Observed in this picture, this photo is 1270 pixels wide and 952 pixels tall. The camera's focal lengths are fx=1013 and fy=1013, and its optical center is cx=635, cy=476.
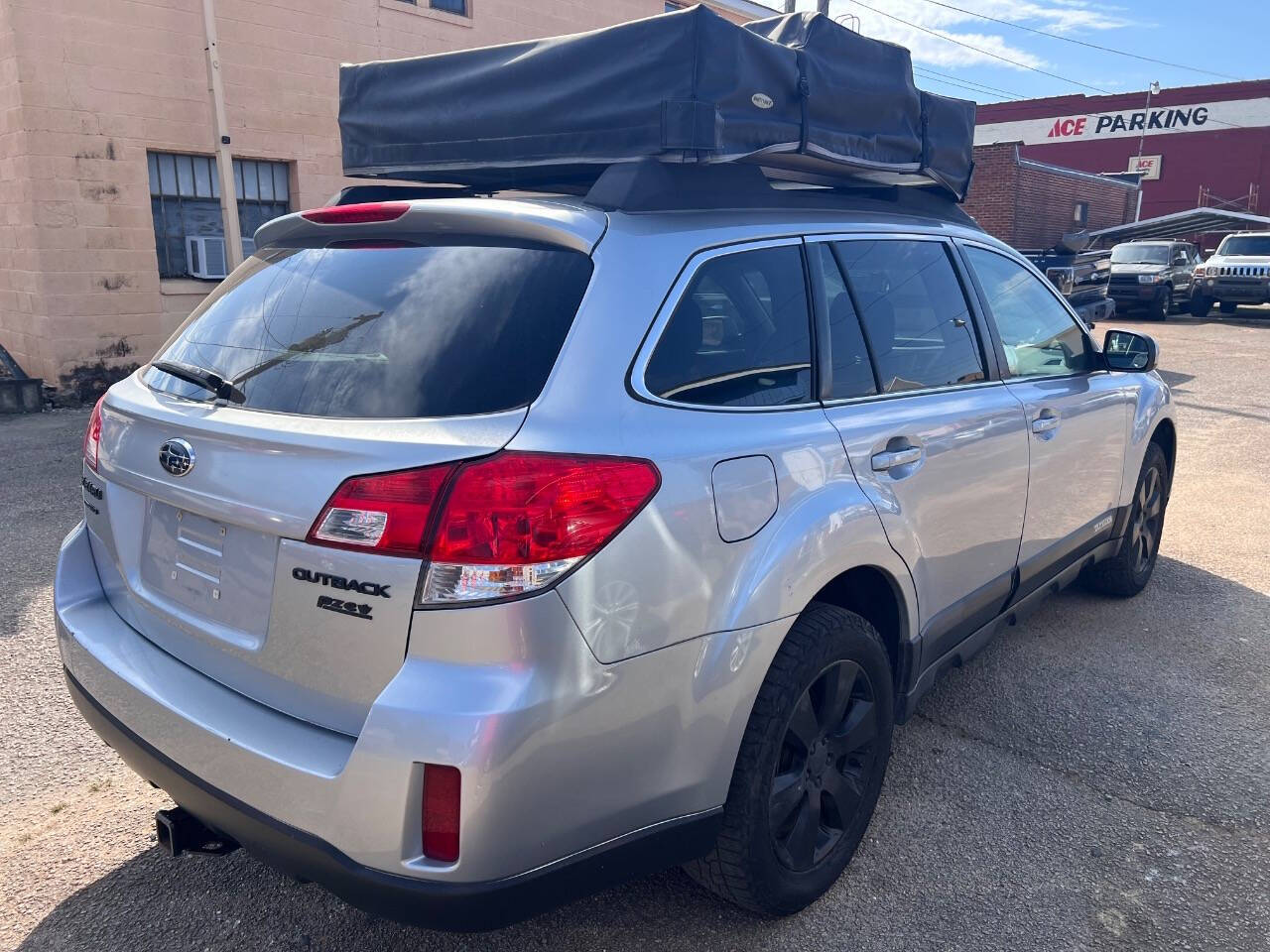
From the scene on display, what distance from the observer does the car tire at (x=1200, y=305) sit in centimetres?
2345

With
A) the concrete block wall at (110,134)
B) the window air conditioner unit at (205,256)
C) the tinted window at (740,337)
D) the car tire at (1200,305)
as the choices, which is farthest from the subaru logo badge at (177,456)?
the car tire at (1200,305)

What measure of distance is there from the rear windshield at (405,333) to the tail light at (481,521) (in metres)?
0.16

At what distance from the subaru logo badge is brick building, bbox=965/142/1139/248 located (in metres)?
25.0

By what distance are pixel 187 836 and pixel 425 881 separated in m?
0.80

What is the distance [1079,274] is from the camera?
67.1ft

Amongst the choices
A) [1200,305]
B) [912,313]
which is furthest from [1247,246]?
[912,313]

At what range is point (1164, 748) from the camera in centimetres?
349

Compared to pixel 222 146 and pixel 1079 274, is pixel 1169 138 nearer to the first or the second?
pixel 1079 274

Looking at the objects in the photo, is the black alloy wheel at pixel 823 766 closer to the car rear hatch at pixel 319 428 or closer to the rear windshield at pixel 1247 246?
the car rear hatch at pixel 319 428

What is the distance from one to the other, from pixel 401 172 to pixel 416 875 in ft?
7.51

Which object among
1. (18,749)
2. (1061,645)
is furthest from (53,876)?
(1061,645)

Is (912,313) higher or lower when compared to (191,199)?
lower

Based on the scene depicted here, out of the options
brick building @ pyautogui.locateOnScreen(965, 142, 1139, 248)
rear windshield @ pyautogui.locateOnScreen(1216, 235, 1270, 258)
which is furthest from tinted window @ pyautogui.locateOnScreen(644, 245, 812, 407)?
rear windshield @ pyautogui.locateOnScreen(1216, 235, 1270, 258)

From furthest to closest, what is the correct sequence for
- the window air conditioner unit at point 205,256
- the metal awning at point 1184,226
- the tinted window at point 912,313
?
the metal awning at point 1184,226, the window air conditioner unit at point 205,256, the tinted window at point 912,313
